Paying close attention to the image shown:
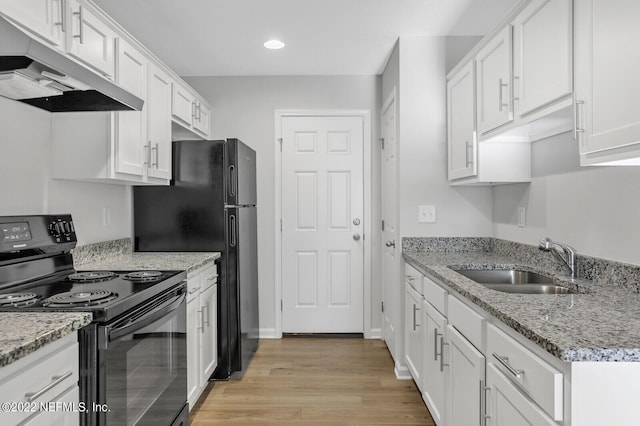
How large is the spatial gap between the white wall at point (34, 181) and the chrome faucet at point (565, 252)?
2367 millimetres

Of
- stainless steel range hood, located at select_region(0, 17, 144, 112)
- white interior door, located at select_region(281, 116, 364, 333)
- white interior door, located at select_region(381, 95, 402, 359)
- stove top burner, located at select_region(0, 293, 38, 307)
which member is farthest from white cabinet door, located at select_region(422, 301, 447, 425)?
stainless steel range hood, located at select_region(0, 17, 144, 112)

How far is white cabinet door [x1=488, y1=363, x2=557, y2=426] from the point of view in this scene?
1.14 m

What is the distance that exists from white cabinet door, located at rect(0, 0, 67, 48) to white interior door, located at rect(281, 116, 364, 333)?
2.33 meters

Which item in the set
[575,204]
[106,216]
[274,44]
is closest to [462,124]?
[575,204]

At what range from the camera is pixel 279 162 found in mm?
4016

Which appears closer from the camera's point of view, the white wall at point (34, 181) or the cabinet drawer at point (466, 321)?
the cabinet drawer at point (466, 321)

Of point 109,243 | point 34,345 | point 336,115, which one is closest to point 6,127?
point 109,243

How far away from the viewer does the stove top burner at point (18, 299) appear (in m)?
1.47

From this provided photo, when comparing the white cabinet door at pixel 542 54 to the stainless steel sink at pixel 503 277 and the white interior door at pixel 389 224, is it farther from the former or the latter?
the white interior door at pixel 389 224

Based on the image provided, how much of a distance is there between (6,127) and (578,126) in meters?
2.37

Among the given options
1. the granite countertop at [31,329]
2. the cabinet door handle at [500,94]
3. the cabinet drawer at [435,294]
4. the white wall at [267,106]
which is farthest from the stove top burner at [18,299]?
the white wall at [267,106]

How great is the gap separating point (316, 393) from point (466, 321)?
150 cm

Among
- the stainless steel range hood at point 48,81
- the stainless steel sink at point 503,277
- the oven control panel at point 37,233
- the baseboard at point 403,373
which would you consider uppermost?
the stainless steel range hood at point 48,81

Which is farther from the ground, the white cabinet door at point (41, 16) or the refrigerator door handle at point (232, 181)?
the white cabinet door at point (41, 16)
